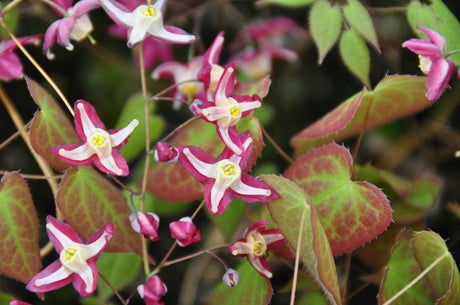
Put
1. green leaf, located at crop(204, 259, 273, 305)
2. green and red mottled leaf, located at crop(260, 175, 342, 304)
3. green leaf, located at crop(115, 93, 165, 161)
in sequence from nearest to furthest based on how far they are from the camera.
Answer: green and red mottled leaf, located at crop(260, 175, 342, 304) < green leaf, located at crop(204, 259, 273, 305) < green leaf, located at crop(115, 93, 165, 161)

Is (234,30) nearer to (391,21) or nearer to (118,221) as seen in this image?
(391,21)

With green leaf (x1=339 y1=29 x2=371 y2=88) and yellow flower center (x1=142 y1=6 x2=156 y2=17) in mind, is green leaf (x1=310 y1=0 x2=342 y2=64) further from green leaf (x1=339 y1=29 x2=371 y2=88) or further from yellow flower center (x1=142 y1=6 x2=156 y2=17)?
yellow flower center (x1=142 y1=6 x2=156 y2=17)

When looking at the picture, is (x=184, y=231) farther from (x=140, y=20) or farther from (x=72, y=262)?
(x=140, y=20)

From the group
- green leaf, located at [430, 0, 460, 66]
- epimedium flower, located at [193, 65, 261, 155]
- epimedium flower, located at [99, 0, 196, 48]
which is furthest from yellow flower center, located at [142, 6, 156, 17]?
green leaf, located at [430, 0, 460, 66]

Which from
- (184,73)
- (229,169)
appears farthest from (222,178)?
(184,73)

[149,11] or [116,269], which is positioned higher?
[149,11]

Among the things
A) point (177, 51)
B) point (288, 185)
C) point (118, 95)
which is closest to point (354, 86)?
point (177, 51)
